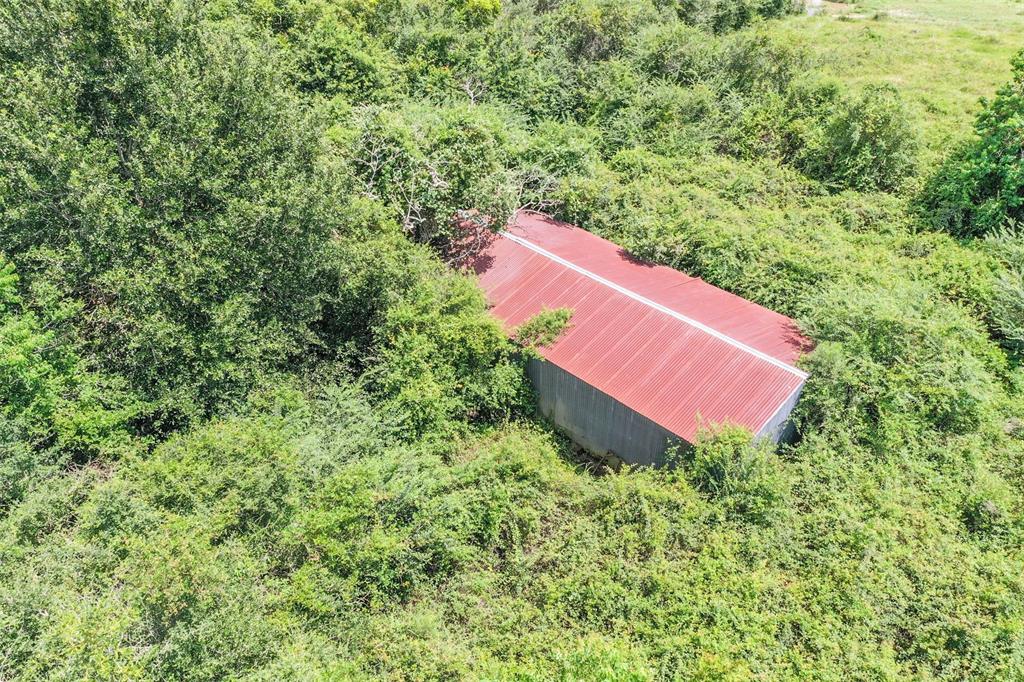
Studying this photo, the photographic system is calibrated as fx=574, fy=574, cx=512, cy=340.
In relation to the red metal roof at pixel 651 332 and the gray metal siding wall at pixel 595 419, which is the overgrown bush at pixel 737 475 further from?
the gray metal siding wall at pixel 595 419

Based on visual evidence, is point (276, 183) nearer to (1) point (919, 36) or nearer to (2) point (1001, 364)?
(2) point (1001, 364)

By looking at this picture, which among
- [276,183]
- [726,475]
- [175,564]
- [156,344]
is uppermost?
[276,183]

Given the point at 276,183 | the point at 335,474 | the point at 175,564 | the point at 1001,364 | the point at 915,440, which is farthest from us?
the point at 1001,364

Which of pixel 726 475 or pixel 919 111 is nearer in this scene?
pixel 726 475

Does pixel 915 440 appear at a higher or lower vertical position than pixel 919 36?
lower

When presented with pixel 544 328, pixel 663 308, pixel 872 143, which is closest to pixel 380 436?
pixel 544 328

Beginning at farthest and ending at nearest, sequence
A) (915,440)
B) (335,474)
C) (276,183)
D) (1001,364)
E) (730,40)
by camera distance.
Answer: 1. (730,40)
2. (1001,364)
3. (276,183)
4. (915,440)
5. (335,474)

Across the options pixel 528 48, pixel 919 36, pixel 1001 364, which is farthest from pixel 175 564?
pixel 919 36

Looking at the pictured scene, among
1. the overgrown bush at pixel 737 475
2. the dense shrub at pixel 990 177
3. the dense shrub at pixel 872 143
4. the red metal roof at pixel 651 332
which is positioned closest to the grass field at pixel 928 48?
the dense shrub at pixel 872 143
